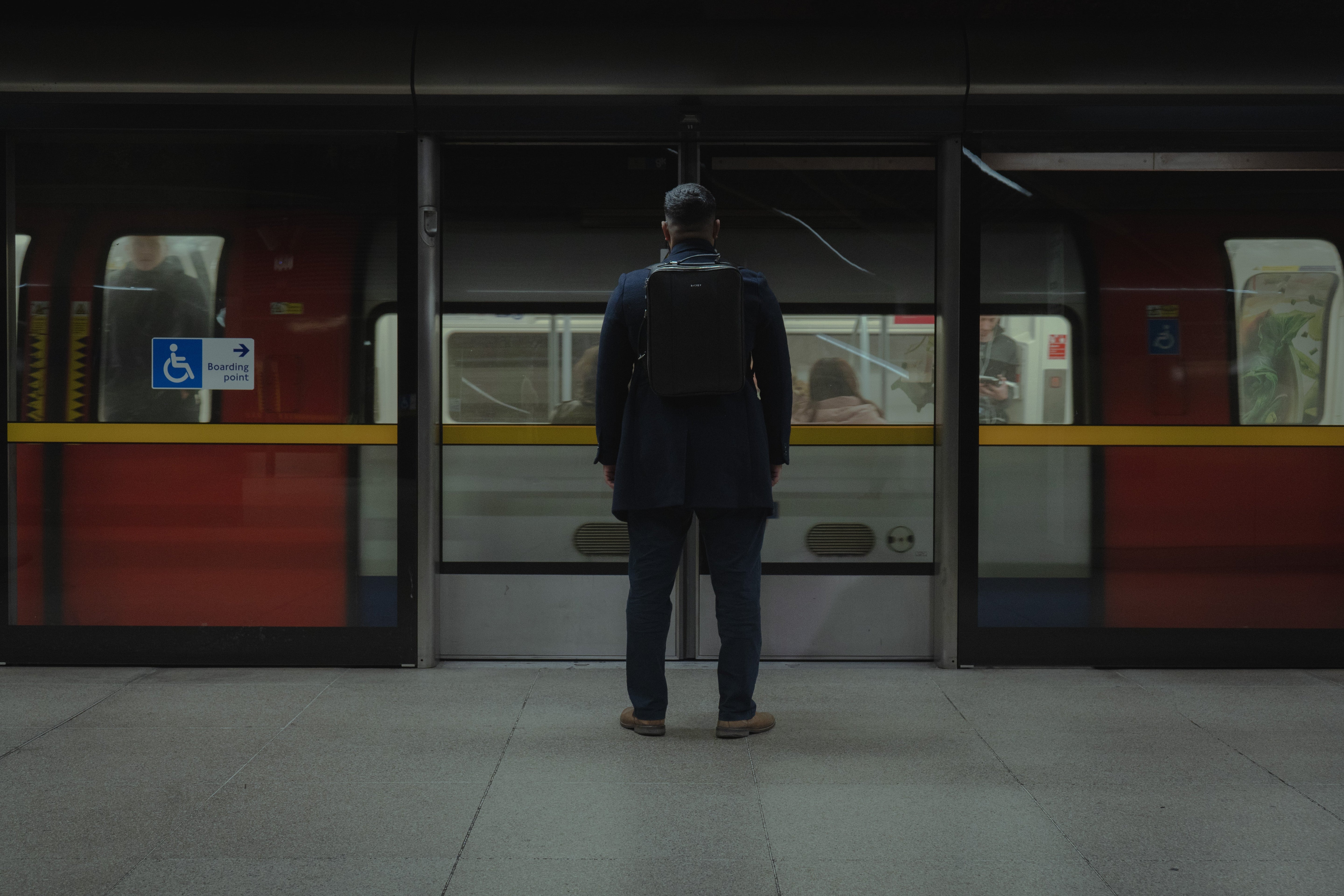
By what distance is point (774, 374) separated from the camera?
337 centimetres

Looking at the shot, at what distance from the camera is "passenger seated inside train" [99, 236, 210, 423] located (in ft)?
14.2

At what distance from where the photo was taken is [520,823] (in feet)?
8.93

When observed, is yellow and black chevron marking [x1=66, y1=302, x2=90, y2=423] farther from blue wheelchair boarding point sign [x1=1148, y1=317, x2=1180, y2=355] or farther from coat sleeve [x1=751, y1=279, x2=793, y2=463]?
blue wheelchair boarding point sign [x1=1148, y1=317, x2=1180, y2=355]

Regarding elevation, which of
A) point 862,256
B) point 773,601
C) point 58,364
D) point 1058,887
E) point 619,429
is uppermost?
point 862,256

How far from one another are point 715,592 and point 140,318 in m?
2.75

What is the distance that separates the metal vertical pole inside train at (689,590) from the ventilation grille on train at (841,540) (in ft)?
1.67

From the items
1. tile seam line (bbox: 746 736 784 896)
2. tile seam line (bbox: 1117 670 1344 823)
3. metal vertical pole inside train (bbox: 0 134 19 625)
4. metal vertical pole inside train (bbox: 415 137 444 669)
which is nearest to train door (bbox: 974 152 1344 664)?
tile seam line (bbox: 1117 670 1344 823)

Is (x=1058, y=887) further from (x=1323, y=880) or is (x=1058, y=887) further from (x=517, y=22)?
(x=517, y=22)

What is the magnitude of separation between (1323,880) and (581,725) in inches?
86.0

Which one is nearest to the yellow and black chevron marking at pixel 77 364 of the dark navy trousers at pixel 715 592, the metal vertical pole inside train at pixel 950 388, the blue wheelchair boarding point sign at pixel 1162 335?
the dark navy trousers at pixel 715 592

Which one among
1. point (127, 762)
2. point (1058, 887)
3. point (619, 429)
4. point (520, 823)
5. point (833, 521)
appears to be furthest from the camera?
point (833, 521)

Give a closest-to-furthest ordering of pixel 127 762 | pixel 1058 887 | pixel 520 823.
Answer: pixel 1058 887, pixel 520 823, pixel 127 762

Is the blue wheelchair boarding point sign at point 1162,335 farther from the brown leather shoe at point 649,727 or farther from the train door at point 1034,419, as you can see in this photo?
the brown leather shoe at point 649,727

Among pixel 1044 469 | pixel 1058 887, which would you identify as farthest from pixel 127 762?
pixel 1044 469
